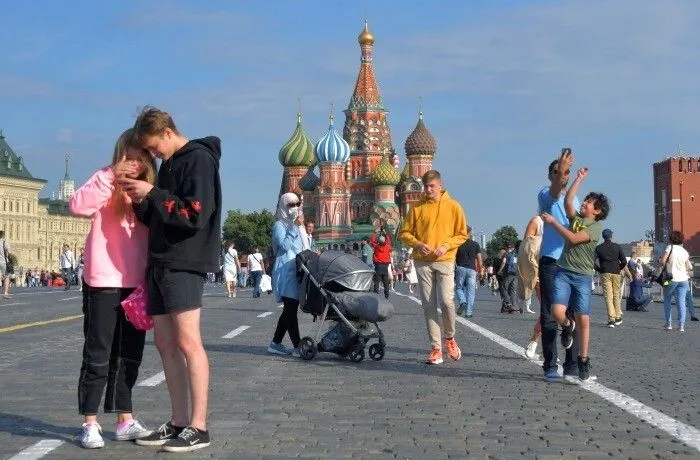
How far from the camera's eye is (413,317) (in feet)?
68.3

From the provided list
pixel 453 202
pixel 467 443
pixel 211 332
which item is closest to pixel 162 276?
pixel 467 443

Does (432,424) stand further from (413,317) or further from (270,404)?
(413,317)

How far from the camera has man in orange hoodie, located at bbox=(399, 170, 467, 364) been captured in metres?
11.2

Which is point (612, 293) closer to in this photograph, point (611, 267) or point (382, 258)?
point (611, 267)

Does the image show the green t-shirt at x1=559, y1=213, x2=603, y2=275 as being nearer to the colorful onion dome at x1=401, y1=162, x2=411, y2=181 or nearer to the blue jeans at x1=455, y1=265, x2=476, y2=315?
the blue jeans at x1=455, y1=265, x2=476, y2=315

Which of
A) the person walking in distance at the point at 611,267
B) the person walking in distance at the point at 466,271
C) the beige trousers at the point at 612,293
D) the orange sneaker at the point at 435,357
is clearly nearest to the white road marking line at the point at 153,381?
the orange sneaker at the point at 435,357

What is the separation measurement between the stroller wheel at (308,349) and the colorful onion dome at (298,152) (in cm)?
14091

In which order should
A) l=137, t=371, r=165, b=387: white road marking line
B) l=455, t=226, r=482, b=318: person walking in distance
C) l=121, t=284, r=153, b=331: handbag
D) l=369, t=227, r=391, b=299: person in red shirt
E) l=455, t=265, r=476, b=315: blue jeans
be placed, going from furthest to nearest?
l=369, t=227, r=391, b=299: person in red shirt → l=455, t=226, r=482, b=318: person walking in distance → l=455, t=265, r=476, b=315: blue jeans → l=137, t=371, r=165, b=387: white road marking line → l=121, t=284, r=153, b=331: handbag

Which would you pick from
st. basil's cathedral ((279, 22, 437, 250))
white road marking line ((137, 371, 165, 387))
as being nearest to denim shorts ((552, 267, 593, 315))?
white road marking line ((137, 371, 165, 387))

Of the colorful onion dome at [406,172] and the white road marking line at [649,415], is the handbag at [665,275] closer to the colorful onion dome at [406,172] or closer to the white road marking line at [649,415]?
the white road marking line at [649,415]

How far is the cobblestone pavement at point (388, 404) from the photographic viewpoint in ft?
20.8

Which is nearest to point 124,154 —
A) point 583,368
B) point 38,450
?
point 38,450

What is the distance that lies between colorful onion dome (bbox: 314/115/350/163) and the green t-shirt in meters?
132

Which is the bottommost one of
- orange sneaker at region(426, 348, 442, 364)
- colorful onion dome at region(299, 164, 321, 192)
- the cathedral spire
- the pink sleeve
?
orange sneaker at region(426, 348, 442, 364)
